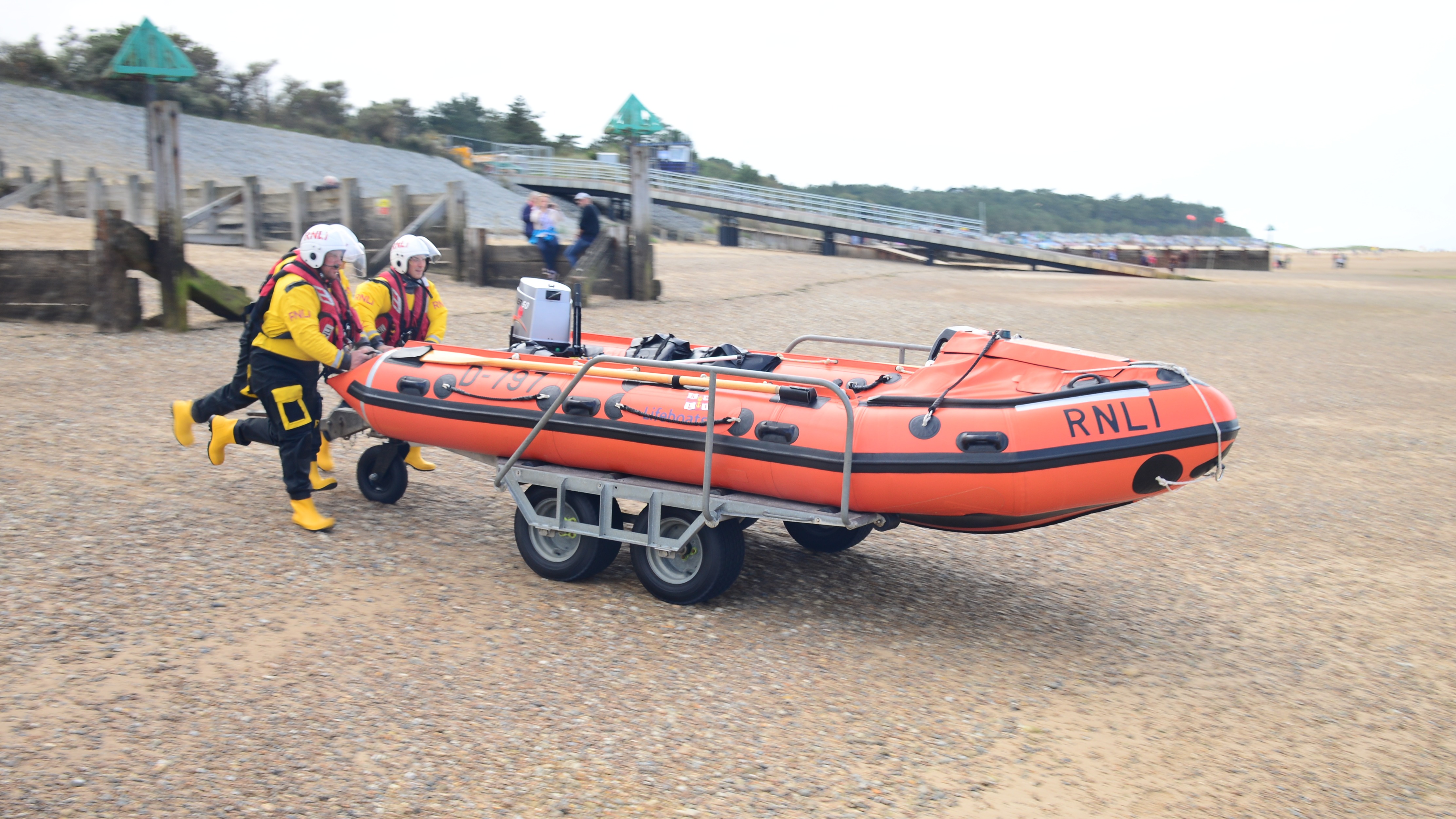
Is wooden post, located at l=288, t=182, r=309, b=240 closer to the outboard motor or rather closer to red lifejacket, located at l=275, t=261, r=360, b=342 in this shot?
red lifejacket, located at l=275, t=261, r=360, b=342

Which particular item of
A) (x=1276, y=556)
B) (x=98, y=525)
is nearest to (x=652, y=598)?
(x=98, y=525)

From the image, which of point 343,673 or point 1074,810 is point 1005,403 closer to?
point 1074,810

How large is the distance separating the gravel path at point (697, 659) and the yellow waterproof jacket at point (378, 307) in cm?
110

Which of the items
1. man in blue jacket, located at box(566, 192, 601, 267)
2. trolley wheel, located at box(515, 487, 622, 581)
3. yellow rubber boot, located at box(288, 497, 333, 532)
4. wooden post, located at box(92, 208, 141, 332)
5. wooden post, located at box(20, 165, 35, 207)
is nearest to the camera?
trolley wheel, located at box(515, 487, 622, 581)

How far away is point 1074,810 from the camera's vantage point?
357 cm

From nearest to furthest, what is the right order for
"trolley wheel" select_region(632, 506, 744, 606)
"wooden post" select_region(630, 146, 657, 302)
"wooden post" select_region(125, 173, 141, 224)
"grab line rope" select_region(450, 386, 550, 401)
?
"trolley wheel" select_region(632, 506, 744, 606)
"grab line rope" select_region(450, 386, 550, 401)
"wooden post" select_region(630, 146, 657, 302)
"wooden post" select_region(125, 173, 141, 224)

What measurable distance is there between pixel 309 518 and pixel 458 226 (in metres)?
11.7

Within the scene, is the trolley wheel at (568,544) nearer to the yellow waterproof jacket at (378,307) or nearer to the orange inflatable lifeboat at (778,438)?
the orange inflatable lifeboat at (778,438)

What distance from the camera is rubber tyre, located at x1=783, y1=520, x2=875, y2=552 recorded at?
19.8 feet

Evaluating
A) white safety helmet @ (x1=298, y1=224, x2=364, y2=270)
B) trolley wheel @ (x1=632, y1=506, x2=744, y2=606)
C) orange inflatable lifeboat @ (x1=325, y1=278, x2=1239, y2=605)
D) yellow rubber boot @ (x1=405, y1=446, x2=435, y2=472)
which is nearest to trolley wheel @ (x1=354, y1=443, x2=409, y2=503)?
yellow rubber boot @ (x1=405, y1=446, x2=435, y2=472)

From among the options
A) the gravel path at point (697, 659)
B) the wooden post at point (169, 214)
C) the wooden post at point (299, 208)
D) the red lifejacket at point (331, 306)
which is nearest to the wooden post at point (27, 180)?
the wooden post at point (299, 208)

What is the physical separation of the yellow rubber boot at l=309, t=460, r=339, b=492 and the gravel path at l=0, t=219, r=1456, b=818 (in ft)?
0.60

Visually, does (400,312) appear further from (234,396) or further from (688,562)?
(688,562)

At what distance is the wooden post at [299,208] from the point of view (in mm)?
18328
